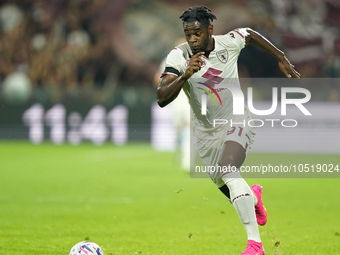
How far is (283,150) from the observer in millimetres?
17562

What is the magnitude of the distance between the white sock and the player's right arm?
911mm

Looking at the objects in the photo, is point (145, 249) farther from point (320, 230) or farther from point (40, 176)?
point (40, 176)

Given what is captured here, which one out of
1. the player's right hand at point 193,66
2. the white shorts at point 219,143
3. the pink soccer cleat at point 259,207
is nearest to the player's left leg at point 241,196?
the white shorts at point 219,143

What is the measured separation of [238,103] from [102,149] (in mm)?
13201

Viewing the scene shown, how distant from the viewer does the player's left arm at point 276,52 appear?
5828 millimetres

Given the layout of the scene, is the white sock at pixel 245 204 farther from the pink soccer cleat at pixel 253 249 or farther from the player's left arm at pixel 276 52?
the player's left arm at pixel 276 52

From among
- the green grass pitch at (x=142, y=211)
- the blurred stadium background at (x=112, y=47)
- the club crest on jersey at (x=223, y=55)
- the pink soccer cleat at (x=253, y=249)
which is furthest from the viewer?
the blurred stadium background at (x=112, y=47)

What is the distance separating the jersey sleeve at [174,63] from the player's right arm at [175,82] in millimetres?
68

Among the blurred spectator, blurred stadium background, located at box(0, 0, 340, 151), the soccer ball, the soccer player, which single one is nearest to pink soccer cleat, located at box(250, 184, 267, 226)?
the soccer player

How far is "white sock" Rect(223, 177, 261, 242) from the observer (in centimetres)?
514

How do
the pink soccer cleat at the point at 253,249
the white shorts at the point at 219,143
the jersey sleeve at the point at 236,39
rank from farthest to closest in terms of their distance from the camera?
the jersey sleeve at the point at 236,39 → the white shorts at the point at 219,143 → the pink soccer cleat at the point at 253,249

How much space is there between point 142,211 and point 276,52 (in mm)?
3579

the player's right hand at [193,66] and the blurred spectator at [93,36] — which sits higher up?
the blurred spectator at [93,36]

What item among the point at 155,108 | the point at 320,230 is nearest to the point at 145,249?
the point at 320,230
